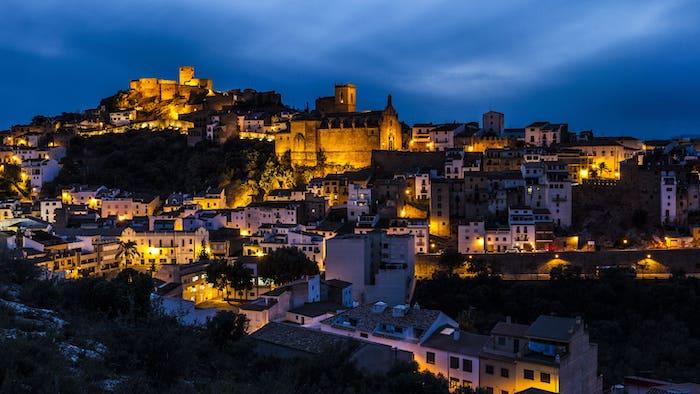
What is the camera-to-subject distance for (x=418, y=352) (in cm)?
1501

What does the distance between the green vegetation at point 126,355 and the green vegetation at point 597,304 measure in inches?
391

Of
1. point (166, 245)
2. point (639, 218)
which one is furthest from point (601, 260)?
point (166, 245)

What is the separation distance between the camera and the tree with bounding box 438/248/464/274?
2586 cm

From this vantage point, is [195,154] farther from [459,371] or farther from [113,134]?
[459,371]

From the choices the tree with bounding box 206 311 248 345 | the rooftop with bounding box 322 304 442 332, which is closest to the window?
the rooftop with bounding box 322 304 442 332

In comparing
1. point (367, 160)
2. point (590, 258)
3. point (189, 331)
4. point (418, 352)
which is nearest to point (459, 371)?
point (418, 352)

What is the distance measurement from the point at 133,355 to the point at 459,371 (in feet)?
29.6

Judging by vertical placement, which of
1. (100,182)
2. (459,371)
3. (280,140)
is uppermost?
(280,140)

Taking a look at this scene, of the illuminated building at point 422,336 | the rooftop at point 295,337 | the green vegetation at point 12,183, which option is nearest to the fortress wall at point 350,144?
the green vegetation at point 12,183

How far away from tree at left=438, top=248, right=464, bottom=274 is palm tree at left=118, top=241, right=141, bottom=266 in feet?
40.3

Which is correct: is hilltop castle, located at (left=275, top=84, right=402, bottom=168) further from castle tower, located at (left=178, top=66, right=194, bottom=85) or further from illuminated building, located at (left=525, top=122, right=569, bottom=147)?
castle tower, located at (left=178, top=66, right=194, bottom=85)

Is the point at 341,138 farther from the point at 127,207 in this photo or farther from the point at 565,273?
the point at 565,273

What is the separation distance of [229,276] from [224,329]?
11.1 meters

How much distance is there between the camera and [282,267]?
2339 cm
